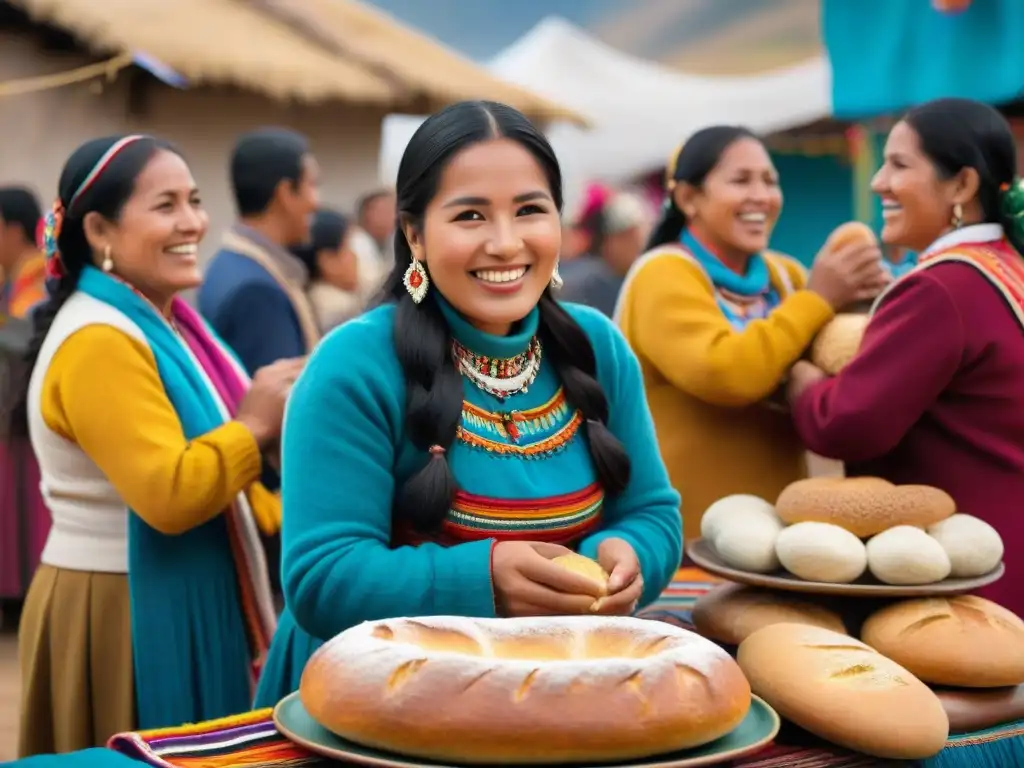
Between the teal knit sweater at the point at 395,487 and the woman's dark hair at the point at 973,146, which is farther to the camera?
the woman's dark hair at the point at 973,146

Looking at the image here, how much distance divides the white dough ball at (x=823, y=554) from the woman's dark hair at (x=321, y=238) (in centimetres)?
384

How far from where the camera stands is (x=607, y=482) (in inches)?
73.8

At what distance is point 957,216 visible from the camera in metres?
2.42

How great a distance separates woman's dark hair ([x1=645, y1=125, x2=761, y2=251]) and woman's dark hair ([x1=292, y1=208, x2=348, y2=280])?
254cm

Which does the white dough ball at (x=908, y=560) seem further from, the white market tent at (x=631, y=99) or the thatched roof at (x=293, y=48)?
the white market tent at (x=631, y=99)

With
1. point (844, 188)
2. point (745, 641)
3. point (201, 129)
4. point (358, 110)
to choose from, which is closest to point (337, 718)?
point (745, 641)

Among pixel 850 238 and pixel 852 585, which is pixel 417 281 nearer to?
pixel 852 585

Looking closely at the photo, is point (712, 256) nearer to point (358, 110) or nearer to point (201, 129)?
point (201, 129)

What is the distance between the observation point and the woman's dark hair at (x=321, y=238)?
5406mm

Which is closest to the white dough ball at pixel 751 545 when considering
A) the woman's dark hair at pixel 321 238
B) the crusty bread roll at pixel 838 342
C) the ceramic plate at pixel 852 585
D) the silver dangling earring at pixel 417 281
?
the ceramic plate at pixel 852 585

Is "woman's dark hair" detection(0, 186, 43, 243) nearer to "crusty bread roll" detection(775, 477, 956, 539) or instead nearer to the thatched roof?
the thatched roof

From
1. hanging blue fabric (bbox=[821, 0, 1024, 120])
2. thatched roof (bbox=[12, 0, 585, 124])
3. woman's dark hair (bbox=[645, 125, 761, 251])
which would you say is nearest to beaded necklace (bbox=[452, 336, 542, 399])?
woman's dark hair (bbox=[645, 125, 761, 251])

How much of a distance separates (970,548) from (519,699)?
33.2 inches

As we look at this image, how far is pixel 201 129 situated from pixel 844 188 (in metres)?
7.45
